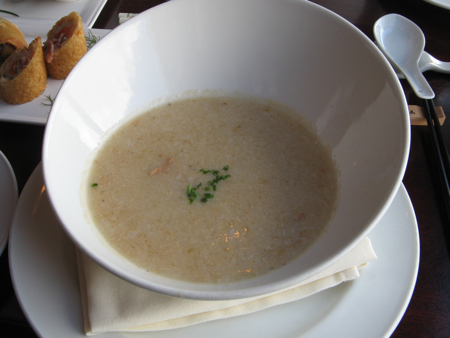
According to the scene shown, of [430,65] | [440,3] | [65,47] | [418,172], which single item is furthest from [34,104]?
[440,3]

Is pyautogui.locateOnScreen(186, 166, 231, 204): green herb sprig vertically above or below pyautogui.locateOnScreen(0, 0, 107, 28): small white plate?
above

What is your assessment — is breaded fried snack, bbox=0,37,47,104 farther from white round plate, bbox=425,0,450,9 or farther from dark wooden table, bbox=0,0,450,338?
white round plate, bbox=425,0,450,9

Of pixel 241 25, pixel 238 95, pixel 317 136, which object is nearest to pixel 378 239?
pixel 317 136

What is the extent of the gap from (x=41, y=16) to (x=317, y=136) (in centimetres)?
167

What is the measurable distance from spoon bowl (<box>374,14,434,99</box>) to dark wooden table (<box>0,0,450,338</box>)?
0.19 feet

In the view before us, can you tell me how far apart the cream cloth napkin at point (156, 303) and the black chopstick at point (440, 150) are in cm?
46

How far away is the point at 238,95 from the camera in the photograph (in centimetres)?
138

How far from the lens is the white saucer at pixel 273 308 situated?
2.61ft

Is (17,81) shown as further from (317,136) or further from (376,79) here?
(376,79)

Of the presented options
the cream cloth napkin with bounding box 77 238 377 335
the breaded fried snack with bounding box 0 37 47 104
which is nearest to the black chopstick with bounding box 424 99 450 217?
the cream cloth napkin with bounding box 77 238 377 335

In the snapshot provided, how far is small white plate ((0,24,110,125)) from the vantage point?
4.63 feet

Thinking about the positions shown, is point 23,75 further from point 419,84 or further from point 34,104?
point 419,84

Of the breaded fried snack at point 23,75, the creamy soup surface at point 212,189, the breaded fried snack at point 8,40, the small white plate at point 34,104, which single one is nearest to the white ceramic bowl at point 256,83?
the creamy soup surface at point 212,189

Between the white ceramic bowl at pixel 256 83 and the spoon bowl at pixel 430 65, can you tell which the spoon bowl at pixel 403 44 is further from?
the white ceramic bowl at pixel 256 83
